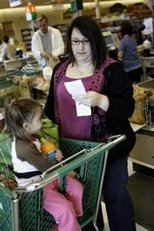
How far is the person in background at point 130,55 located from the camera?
18.4 ft

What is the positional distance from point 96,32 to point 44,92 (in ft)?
6.11

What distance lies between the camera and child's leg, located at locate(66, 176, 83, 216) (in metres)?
1.66

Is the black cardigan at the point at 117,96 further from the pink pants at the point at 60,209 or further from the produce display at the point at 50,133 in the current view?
the pink pants at the point at 60,209

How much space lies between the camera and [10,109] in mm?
1676

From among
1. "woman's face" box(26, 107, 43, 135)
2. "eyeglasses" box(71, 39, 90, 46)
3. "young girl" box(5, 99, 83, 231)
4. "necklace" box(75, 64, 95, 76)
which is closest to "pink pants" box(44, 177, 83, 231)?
"young girl" box(5, 99, 83, 231)

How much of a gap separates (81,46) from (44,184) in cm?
78

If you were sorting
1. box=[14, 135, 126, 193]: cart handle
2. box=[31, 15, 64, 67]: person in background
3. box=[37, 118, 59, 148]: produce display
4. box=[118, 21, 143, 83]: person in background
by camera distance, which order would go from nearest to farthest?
box=[14, 135, 126, 193]: cart handle < box=[37, 118, 59, 148]: produce display < box=[31, 15, 64, 67]: person in background < box=[118, 21, 143, 83]: person in background

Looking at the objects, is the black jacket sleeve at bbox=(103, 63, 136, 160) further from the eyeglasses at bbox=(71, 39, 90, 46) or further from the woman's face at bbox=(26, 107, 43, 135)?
the woman's face at bbox=(26, 107, 43, 135)

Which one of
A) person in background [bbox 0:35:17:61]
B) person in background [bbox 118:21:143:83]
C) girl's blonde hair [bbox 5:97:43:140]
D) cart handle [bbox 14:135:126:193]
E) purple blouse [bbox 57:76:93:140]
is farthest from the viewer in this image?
person in background [bbox 0:35:17:61]

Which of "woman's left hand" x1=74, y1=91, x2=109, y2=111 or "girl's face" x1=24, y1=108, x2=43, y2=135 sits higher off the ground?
"woman's left hand" x1=74, y1=91, x2=109, y2=111

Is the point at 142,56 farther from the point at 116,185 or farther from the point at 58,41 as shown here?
the point at 116,185

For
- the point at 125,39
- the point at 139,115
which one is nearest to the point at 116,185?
the point at 139,115

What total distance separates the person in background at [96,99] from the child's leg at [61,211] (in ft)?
1.29

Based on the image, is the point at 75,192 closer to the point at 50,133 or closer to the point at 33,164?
the point at 33,164
